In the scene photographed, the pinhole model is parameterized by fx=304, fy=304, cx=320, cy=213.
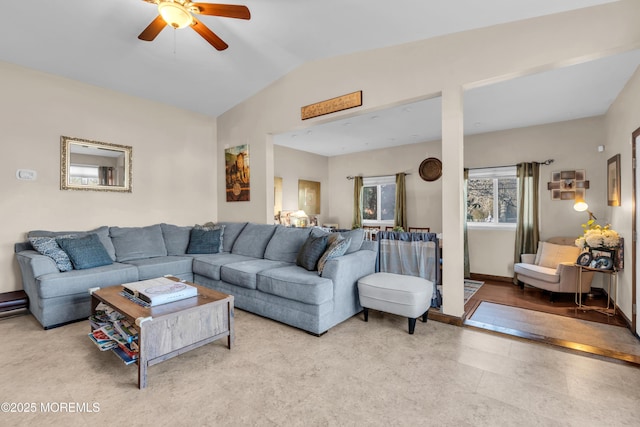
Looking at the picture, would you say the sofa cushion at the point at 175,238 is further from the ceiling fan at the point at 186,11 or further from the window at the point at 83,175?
the ceiling fan at the point at 186,11

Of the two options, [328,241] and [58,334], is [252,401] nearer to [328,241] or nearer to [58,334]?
[328,241]

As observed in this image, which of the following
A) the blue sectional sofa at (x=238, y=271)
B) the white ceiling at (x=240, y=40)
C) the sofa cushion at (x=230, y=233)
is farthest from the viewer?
the sofa cushion at (x=230, y=233)

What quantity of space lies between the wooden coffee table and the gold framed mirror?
2.18m

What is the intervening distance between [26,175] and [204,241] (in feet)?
7.24

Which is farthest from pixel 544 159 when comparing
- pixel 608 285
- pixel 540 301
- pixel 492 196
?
pixel 540 301

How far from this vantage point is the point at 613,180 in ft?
12.3

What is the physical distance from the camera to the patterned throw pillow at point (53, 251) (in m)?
3.23

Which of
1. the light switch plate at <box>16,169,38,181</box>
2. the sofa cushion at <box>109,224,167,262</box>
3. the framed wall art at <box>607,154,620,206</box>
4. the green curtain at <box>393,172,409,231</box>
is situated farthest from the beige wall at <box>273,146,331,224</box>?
the framed wall art at <box>607,154,620,206</box>

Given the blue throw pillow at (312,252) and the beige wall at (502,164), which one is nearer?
the blue throw pillow at (312,252)

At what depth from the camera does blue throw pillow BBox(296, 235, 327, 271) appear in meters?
3.26

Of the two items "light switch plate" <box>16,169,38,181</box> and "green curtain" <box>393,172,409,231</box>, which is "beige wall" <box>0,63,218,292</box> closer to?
"light switch plate" <box>16,169,38,181</box>

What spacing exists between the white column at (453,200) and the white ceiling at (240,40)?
0.76 metres

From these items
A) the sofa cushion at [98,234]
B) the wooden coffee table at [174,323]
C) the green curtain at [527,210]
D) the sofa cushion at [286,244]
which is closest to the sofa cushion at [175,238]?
the sofa cushion at [98,234]

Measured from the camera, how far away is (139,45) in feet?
11.3
